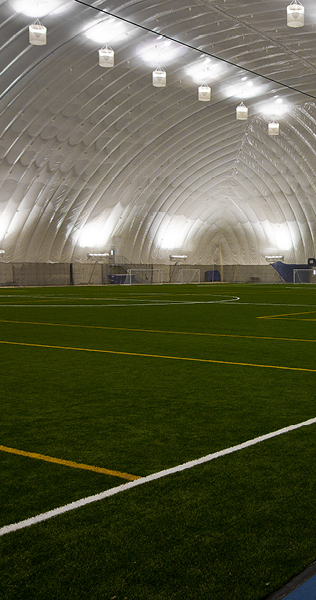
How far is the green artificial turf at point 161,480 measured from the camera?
10.3 feet

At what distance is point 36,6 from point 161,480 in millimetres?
35024

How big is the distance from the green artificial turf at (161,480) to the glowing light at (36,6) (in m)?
29.1

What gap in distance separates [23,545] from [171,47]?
42.4 metres

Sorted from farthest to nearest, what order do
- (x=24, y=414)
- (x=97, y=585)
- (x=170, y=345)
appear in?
(x=170, y=345)
(x=24, y=414)
(x=97, y=585)

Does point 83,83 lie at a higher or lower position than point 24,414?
higher

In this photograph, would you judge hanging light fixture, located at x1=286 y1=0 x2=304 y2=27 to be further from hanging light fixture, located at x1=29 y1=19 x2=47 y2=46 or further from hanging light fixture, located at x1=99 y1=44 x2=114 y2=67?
hanging light fixture, located at x1=29 y1=19 x2=47 y2=46

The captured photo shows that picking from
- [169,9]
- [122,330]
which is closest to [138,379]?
[122,330]

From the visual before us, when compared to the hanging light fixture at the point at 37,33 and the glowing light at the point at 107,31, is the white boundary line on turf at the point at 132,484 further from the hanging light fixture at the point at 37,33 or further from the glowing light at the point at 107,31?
the glowing light at the point at 107,31

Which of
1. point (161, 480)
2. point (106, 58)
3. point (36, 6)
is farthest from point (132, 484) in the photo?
point (36, 6)

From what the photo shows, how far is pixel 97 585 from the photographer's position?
119 inches

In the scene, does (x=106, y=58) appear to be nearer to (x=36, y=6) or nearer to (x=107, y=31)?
(x=36, y=6)

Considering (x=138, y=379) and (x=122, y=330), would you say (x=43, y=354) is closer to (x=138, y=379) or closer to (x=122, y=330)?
(x=138, y=379)

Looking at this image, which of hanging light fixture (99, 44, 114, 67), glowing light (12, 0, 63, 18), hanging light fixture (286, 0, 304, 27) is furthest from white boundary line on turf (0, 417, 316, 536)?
glowing light (12, 0, 63, 18)

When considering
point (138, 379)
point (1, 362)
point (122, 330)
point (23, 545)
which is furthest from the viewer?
point (122, 330)
